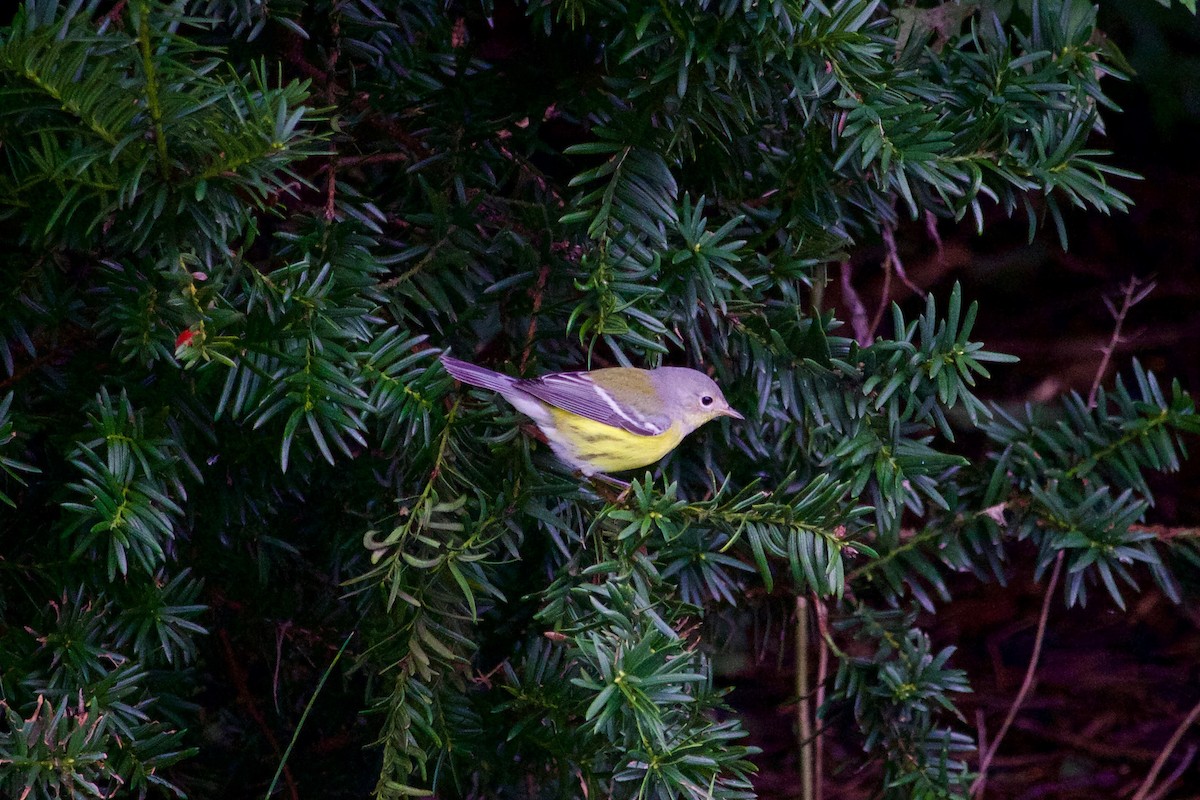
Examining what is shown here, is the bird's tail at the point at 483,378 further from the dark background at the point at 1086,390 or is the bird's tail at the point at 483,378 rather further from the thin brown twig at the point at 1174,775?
the thin brown twig at the point at 1174,775

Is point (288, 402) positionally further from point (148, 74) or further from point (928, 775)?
point (928, 775)

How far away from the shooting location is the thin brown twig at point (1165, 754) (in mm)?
2572

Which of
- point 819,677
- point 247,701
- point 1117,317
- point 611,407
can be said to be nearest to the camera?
point 247,701

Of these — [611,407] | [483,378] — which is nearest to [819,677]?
[611,407]

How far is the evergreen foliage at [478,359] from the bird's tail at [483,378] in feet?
0.12

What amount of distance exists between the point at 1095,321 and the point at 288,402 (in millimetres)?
2608

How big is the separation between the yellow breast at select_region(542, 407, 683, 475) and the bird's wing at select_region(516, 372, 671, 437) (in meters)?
0.01

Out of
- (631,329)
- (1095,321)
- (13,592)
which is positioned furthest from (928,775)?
(1095,321)

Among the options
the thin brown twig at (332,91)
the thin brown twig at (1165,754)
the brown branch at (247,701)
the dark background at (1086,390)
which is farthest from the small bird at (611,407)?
the thin brown twig at (1165,754)

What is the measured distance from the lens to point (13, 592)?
1422 millimetres

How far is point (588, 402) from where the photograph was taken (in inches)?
77.1

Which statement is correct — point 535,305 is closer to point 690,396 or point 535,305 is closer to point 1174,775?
point 690,396

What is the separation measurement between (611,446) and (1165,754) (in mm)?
1702

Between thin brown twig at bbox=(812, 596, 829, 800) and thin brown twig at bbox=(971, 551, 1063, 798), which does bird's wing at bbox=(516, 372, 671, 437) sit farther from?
thin brown twig at bbox=(971, 551, 1063, 798)
